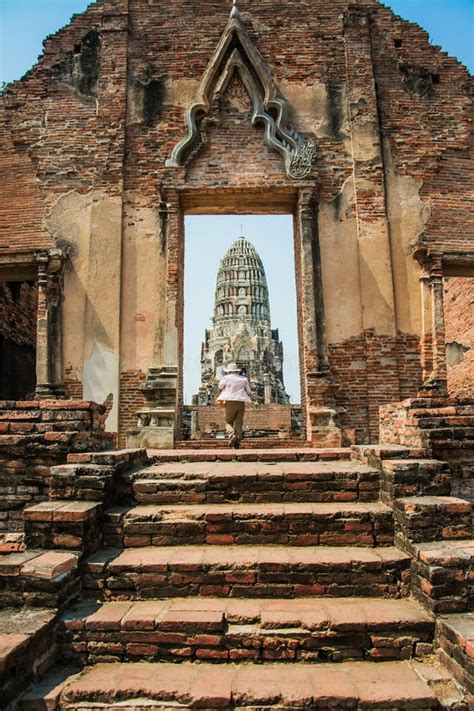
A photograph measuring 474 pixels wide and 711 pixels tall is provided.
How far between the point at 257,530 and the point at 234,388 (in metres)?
3.81

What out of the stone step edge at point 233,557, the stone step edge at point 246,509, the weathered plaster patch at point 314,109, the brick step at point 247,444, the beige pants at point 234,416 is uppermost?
the weathered plaster patch at point 314,109

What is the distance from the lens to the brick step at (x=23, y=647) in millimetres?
2895

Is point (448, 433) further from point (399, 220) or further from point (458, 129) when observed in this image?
point (458, 129)

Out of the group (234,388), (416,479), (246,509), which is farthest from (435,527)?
(234,388)

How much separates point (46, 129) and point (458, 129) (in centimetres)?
752

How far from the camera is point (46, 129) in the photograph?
1033cm

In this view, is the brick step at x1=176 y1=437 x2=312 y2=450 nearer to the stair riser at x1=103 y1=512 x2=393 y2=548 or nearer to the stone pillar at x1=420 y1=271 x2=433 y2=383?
the stone pillar at x1=420 y1=271 x2=433 y2=383

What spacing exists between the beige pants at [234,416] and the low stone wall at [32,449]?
2959 millimetres

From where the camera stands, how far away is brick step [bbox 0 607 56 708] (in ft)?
9.50

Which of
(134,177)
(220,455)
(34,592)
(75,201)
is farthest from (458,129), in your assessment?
(34,592)

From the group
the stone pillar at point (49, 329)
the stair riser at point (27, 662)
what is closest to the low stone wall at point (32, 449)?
the stair riser at point (27, 662)

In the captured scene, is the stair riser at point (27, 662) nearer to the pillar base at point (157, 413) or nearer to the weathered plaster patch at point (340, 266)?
the pillar base at point (157, 413)

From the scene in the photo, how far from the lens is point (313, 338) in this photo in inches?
372

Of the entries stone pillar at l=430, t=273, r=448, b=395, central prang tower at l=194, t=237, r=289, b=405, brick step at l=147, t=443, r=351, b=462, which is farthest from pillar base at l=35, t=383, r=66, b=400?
central prang tower at l=194, t=237, r=289, b=405
